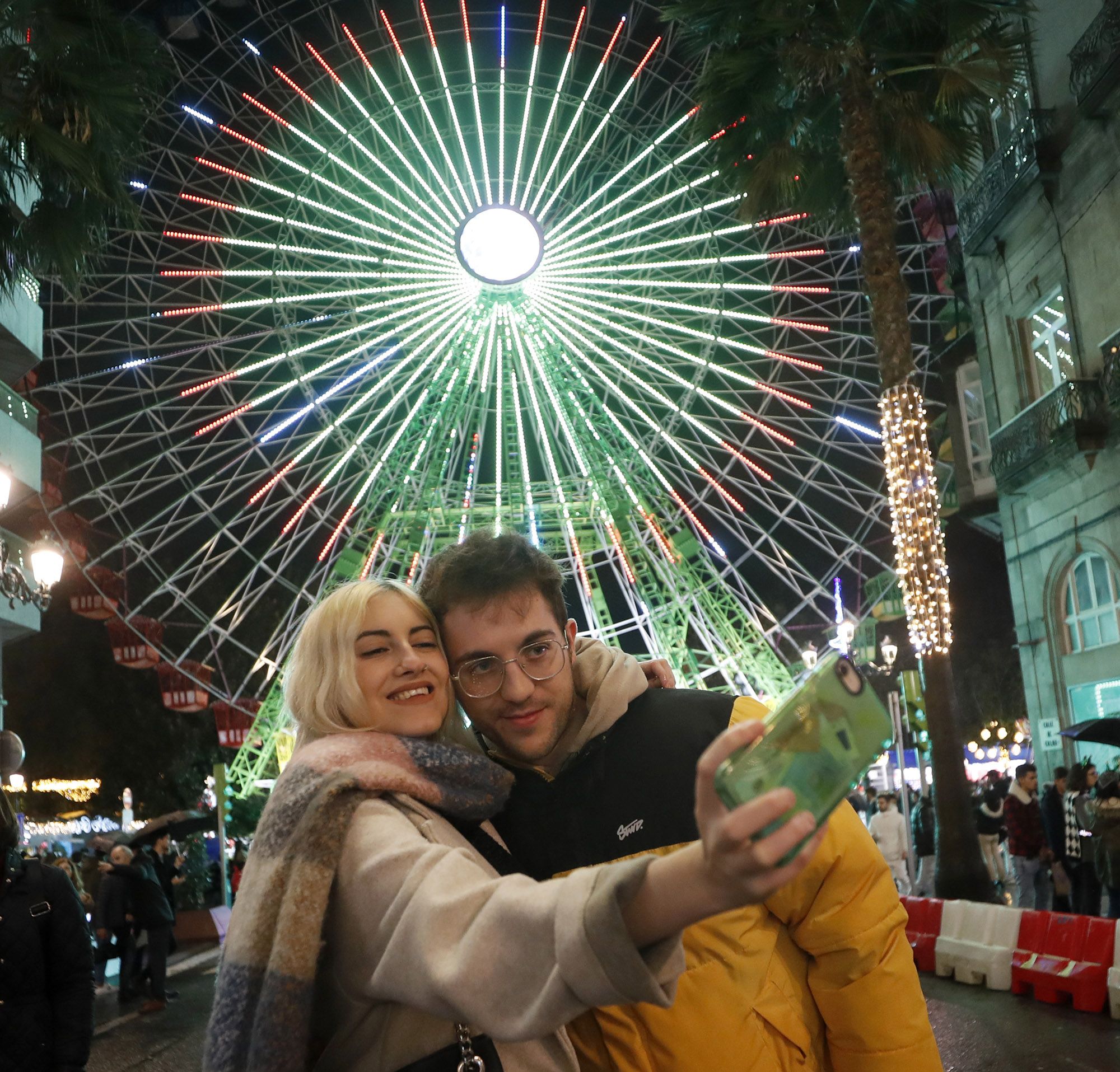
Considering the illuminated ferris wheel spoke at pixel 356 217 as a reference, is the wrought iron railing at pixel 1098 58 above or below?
below

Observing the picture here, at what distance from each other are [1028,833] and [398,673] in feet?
43.1

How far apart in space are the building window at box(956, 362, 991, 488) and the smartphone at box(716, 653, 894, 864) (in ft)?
83.8

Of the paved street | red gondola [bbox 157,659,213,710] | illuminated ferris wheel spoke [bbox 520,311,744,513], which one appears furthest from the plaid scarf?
red gondola [bbox 157,659,213,710]

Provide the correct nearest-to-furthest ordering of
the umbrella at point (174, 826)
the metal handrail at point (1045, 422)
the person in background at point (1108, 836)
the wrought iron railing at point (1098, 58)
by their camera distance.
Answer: the person in background at point (1108, 836) < the wrought iron railing at point (1098, 58) < the umbrella at point (174, 826) < the metal handrail at point (1045, 422)

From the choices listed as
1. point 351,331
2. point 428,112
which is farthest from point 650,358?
point 428,112

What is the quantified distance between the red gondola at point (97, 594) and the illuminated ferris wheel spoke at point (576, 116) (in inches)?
502

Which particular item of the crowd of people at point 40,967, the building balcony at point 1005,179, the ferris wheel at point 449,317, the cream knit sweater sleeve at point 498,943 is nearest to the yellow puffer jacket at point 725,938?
the cream knit sweater sleeve at point 498,943

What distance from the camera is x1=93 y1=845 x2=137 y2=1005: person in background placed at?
13.0 meters

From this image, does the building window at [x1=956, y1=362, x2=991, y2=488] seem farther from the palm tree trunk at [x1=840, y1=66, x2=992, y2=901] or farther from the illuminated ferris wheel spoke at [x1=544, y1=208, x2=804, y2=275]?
the palm tree trunk at [x1=840, y1=66, x2=992, y2=901]

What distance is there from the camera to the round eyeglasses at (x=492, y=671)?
105 inches

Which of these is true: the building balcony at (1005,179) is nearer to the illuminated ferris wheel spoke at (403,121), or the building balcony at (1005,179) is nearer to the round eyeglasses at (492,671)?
the illuminated ferris wheel spoke at (403,121)

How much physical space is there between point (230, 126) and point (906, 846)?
21.1 metres

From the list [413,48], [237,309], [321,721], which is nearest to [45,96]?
[321,721]

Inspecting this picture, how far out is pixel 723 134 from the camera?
1563 centimetres
